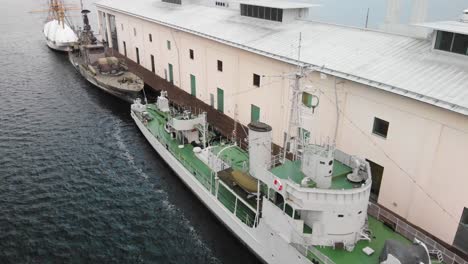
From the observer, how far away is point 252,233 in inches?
870

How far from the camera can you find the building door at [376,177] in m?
23.1

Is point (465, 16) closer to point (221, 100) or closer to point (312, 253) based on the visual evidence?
point (312, 253)

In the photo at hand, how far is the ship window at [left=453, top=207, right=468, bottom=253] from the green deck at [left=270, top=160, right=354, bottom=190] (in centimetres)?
637

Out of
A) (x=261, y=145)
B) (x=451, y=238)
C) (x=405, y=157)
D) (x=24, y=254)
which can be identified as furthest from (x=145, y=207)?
(x=451, y=238)

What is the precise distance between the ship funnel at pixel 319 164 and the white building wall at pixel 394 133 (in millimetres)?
1779

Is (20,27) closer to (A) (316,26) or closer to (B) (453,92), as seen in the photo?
(A) (316,26)

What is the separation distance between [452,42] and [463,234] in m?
11.1

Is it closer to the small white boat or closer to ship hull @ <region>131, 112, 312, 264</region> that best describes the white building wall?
ship hull @ <region>131, 112, 312, 264</region>

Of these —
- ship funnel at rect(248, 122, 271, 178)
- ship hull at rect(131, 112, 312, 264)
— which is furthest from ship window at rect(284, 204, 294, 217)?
ship funnel at rect(248, 122, 271, 178)

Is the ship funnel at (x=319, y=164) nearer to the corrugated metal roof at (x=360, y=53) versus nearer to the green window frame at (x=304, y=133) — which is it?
the green window frame at (x=304, y=133)

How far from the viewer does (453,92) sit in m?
19.1

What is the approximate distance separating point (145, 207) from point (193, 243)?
5583 millimetres

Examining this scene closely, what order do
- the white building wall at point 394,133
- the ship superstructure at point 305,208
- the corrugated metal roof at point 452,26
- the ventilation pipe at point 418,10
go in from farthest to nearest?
the ventilation pipe at point 418,10 < the corrugated metal roof at point 452,26 < the white building wall at point 394,133 < the ship superstructure at point 305,208

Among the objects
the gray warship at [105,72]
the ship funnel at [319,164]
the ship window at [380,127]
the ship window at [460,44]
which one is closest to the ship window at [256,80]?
the ship window at [380,127]
